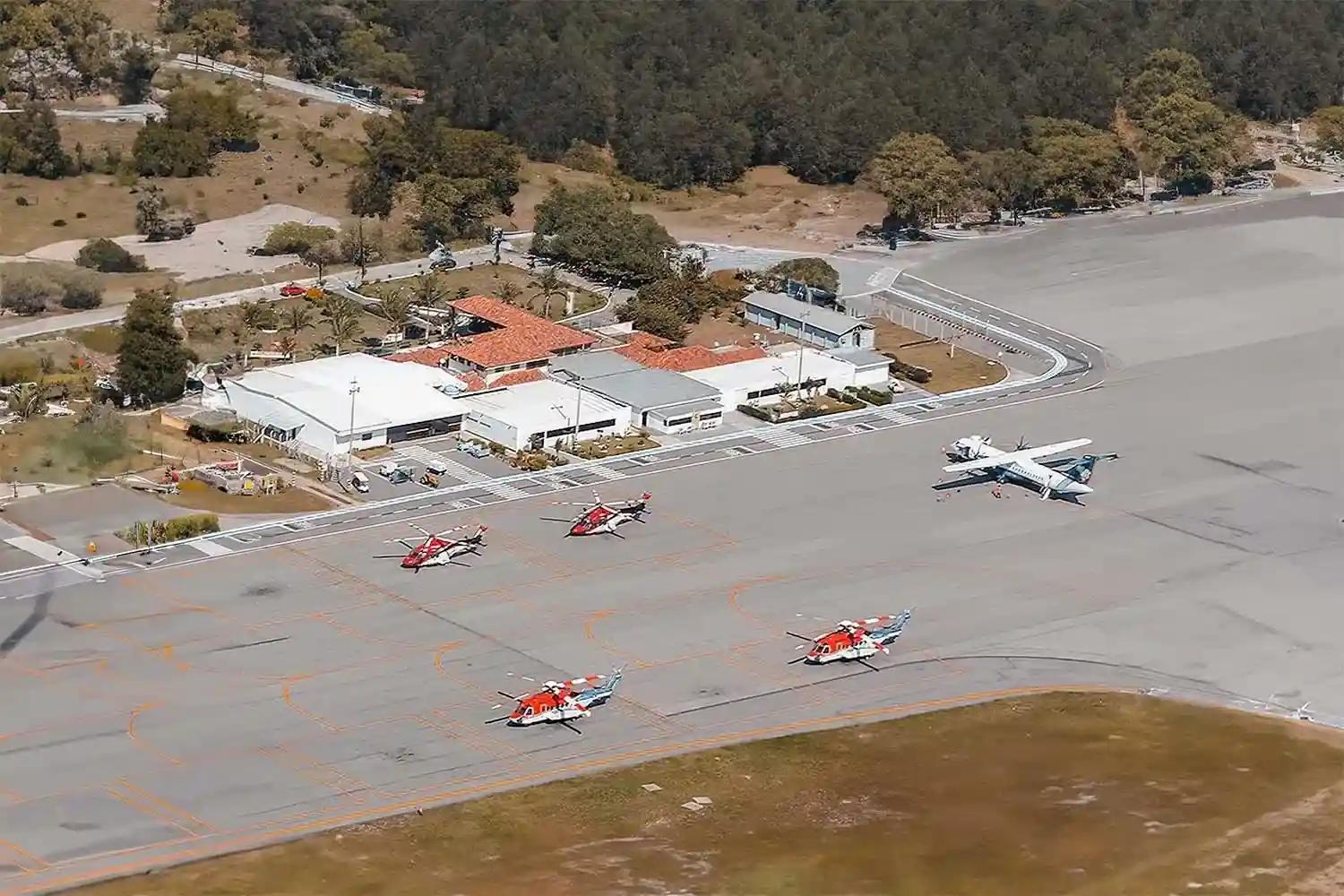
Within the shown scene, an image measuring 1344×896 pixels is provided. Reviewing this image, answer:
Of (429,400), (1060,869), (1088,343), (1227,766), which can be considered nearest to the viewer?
(1060,869)

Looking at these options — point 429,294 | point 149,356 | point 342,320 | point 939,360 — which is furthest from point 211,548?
point 939,360

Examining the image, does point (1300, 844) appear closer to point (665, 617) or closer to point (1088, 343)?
point (665, 617)

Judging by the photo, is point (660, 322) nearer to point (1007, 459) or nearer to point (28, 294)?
point (1007, 459)

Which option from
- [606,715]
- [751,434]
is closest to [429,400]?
[751,434]

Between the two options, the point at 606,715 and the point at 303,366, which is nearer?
the point at 606,715

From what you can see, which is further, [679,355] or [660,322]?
[660,322]

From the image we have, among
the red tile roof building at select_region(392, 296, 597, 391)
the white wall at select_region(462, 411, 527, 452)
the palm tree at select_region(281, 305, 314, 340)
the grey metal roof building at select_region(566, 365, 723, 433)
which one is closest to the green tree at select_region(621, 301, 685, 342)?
the red tile roof building at select_region(392, 296, 597, 391)

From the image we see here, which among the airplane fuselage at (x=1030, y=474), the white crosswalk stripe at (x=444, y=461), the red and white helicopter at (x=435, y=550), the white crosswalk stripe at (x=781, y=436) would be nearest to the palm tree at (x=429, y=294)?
the white crosswalk stripe at (x=444, y=461)

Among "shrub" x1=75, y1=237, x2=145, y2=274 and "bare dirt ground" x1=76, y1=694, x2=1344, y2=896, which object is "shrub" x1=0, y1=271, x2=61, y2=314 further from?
"bare dirt ground" x1=76, y1=694, x2=1344, y2=896
